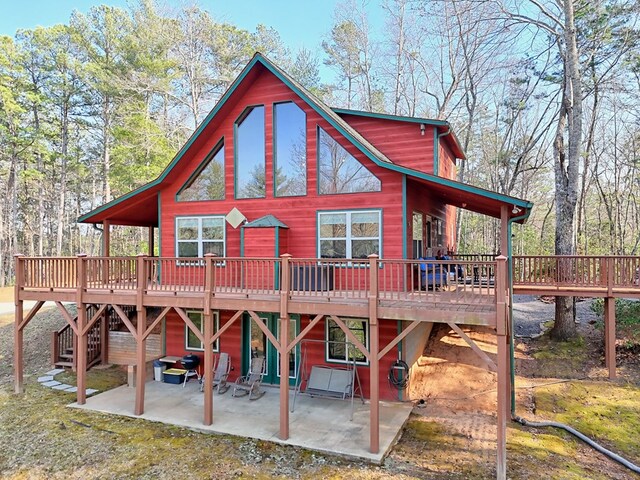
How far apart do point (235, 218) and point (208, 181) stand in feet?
4.87

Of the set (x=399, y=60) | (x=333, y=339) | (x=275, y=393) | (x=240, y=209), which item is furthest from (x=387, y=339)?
(x=399, y=60)

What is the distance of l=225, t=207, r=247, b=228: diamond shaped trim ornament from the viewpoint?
1072 cm

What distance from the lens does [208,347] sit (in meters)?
8.43

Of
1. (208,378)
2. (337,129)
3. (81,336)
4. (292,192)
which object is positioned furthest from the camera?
A: (292,192)

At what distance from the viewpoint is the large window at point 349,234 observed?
967cm

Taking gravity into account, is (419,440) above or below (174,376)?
below

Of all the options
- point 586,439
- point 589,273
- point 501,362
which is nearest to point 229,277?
point 501,362

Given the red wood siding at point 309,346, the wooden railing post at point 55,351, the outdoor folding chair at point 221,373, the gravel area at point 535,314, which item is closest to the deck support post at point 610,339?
the gravel area at point 535,314

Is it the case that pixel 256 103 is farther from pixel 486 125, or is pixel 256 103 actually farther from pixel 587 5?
pixel 486 125

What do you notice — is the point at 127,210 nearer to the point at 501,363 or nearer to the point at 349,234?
the point at 349,234

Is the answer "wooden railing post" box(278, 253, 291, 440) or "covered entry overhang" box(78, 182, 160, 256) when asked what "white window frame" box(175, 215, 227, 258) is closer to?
"covered entry overhang" box(78, 182, 160, 256)

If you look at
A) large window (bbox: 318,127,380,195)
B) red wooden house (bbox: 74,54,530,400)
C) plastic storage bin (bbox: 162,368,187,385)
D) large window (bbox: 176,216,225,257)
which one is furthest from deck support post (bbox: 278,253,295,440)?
plastic storage bin (bbox: 162,368,187,385)

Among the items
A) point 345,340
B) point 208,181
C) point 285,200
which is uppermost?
point 208,181

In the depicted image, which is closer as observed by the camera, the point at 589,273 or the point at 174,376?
the point at 174,376
